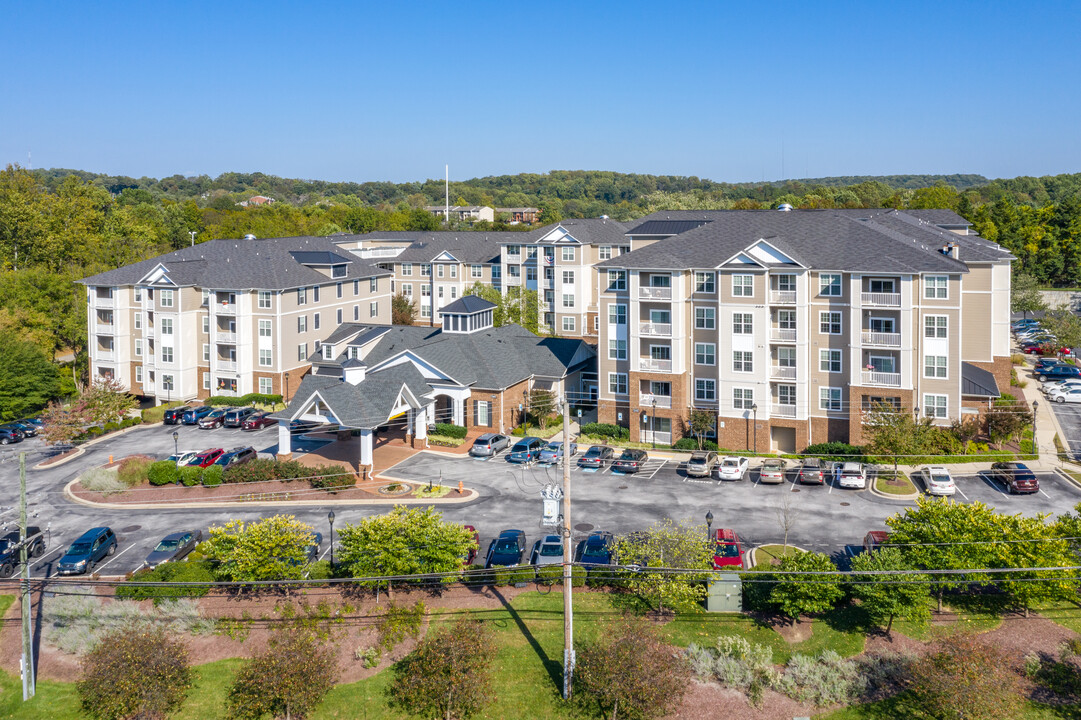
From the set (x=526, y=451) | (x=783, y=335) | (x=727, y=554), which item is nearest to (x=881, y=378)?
(x=783, y=335)

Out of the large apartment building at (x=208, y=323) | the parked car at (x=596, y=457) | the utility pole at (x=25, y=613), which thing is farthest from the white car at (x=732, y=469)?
the large apartment building at (x=208, y=323)

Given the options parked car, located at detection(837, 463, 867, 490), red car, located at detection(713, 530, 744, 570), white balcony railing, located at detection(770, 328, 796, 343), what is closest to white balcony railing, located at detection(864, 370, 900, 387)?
white balcony railing, located at detection(770, 328, 796, 343)

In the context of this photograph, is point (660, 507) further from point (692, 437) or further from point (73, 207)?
point (73, 207)

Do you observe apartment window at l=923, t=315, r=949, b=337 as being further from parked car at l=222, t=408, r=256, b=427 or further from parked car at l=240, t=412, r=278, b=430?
parked car at l=222, t=408, r=256, b=427

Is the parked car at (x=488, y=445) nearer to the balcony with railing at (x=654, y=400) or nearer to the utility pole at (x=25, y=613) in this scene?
the balcony with railing at (x=654, y=400)

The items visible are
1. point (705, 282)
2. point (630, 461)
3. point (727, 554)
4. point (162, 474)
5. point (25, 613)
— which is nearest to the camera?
point (25, 613)

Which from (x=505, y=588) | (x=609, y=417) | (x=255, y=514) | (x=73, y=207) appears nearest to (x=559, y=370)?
(x=609, y=417)

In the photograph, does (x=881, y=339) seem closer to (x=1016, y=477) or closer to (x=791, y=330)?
(x=791, y=330)
